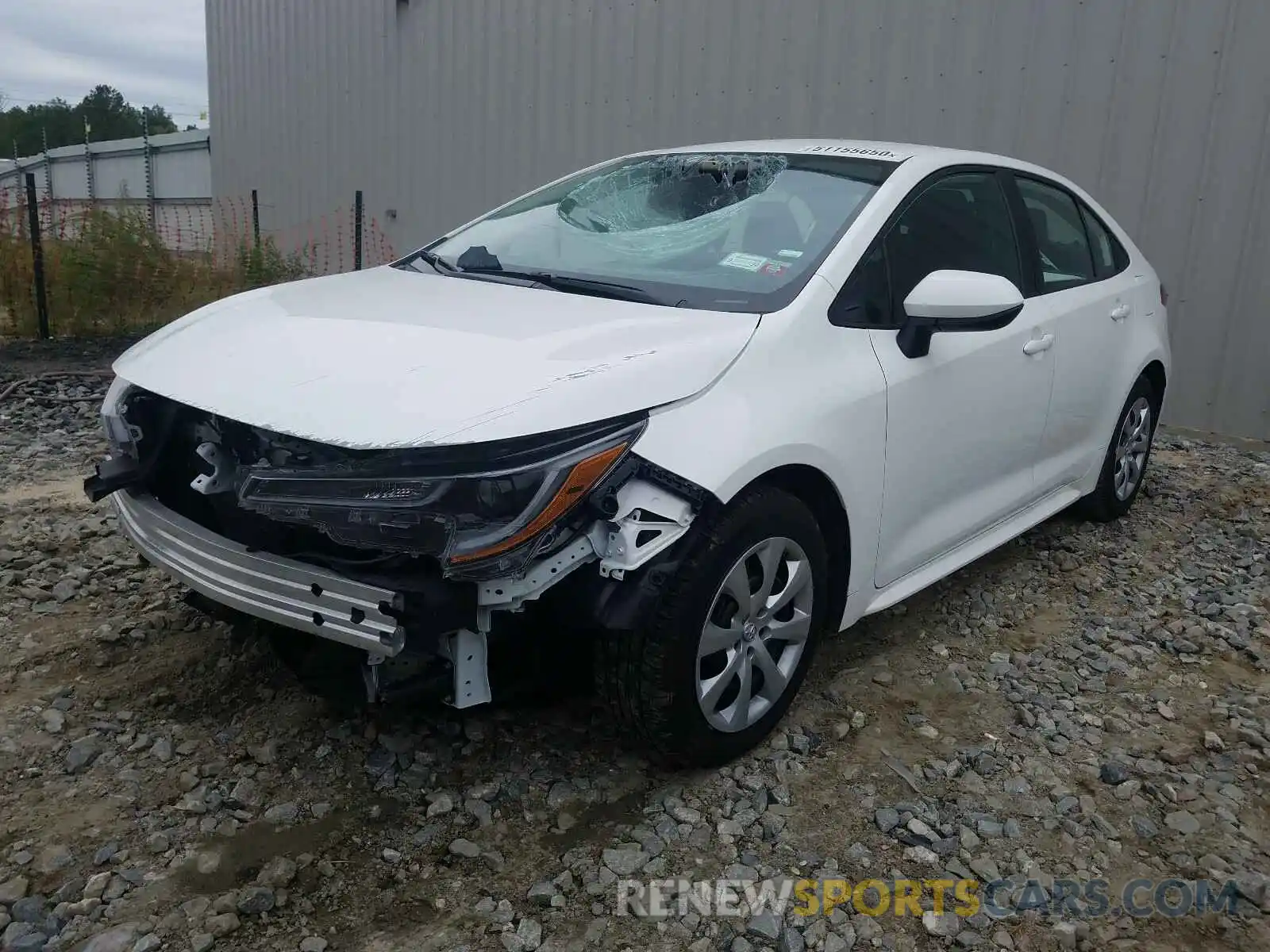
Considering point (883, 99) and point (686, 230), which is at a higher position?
point (883, 99)

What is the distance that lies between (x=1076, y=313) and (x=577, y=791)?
2621 mm

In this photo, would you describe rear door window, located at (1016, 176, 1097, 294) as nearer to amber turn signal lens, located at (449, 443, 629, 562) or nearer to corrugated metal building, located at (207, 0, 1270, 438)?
amber turn signal lens, located at (449, 443, 629, 562)

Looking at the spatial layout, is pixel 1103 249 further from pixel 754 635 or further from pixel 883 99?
pixel 883 99

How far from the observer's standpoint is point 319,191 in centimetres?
1298

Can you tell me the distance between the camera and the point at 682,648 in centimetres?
240

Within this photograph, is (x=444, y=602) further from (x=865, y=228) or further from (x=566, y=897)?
(x=865, y=228)

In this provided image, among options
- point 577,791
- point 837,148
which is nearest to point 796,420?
point 577,791

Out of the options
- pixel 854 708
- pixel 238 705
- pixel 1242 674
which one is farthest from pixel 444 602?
pixel 1242 674

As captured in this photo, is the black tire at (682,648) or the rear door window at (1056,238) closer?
the black tire at (682,648)

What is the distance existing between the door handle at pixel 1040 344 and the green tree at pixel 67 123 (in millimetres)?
53789

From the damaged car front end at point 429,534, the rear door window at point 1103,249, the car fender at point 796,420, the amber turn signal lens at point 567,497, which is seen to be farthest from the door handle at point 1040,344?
the amber turn signal lens at point 567,497

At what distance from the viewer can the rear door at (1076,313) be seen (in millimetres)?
3816

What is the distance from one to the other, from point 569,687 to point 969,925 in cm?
109

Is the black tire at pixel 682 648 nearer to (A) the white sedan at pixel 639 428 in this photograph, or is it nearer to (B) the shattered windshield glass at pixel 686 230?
(A) the white sedan at pixel 639 428
